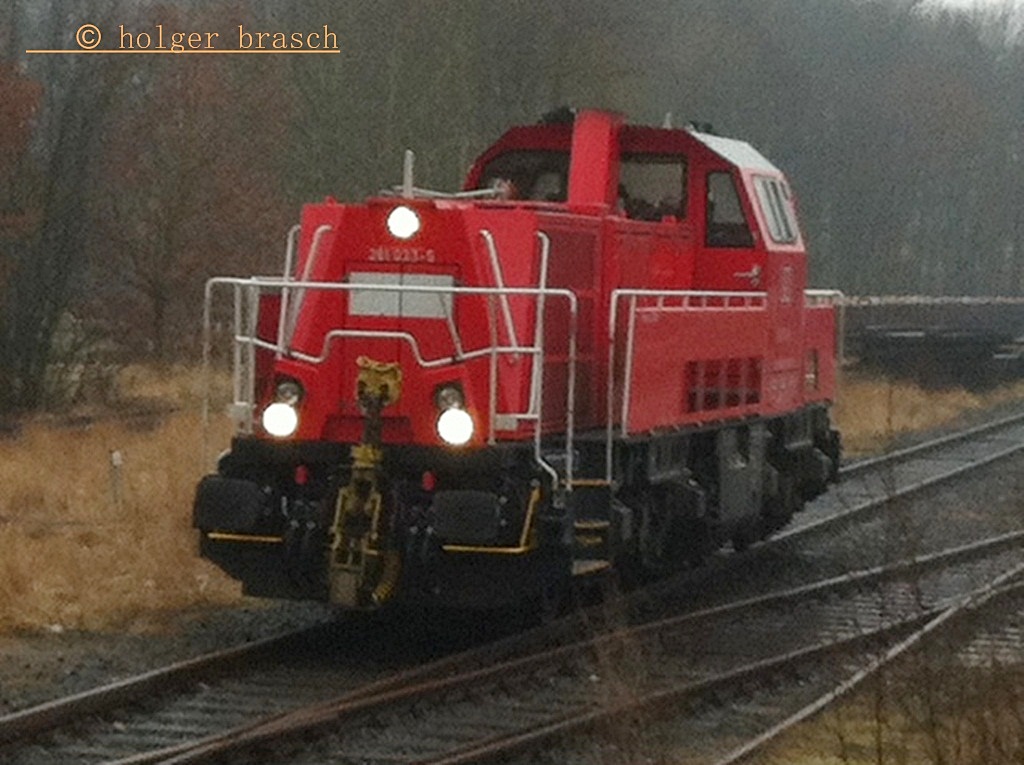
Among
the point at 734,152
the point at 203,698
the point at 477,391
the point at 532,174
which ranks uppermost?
the point at 734,152

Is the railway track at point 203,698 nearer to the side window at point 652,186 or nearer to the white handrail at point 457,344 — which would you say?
the white handrail at point 457,344

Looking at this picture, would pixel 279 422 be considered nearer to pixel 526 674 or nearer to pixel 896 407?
pixel 526 674

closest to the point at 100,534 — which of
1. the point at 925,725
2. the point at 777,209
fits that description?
the point at 777,209

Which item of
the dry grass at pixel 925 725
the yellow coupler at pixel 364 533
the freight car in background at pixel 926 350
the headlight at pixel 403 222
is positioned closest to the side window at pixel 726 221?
the headlight at pixel 403 222

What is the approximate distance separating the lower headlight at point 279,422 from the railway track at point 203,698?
1072 mm

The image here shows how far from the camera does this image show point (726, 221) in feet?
44.3

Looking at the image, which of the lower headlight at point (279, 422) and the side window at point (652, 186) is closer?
the lower headlight at point (279, 422)

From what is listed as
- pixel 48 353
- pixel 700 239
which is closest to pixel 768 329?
pixel 700 239

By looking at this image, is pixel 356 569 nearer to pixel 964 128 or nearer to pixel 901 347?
pixel 901 347

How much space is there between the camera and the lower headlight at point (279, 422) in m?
10.8

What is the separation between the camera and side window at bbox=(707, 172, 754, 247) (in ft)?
43.9

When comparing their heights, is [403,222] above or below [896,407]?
above

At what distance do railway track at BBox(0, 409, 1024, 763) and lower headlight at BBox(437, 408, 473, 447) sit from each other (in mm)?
1092

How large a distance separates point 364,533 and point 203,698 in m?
1.18
